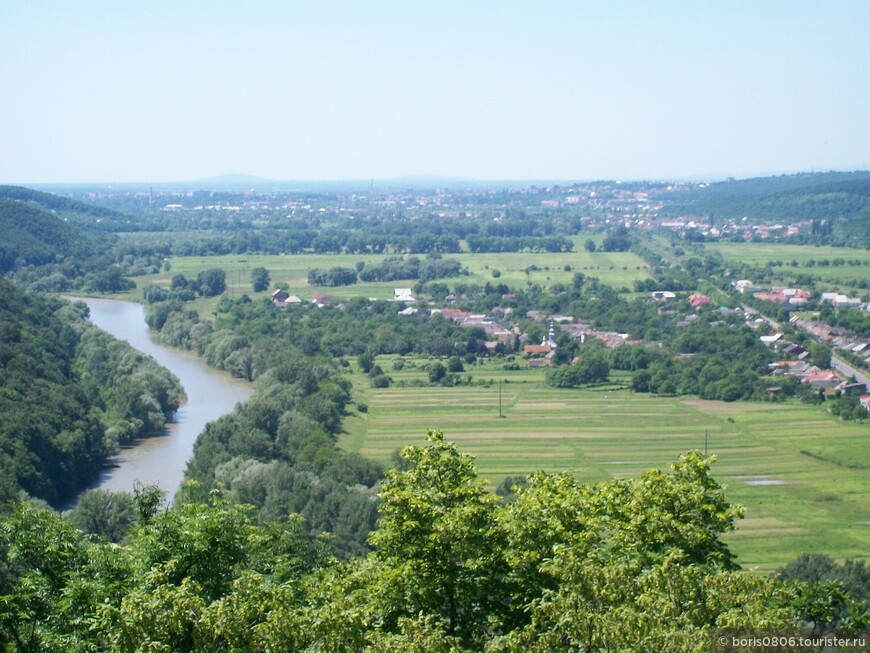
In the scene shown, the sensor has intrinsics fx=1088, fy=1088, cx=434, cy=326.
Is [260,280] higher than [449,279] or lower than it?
higher

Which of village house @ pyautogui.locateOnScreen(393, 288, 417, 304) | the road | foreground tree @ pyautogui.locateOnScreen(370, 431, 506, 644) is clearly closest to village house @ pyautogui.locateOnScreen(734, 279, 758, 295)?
the road

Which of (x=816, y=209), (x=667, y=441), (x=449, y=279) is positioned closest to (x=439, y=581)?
(x=667, y=441)

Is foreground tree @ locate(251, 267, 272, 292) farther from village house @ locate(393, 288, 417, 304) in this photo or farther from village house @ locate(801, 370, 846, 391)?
village house @ locate(801, 370, 846, 391)

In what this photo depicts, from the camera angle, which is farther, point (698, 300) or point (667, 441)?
point (698, 300)

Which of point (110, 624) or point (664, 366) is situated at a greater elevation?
point (110, 624)

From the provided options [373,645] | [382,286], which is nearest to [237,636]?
[373,645]

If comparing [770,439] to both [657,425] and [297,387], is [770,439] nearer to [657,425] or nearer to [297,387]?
[657,425]

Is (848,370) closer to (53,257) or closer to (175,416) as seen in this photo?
(175,416)
